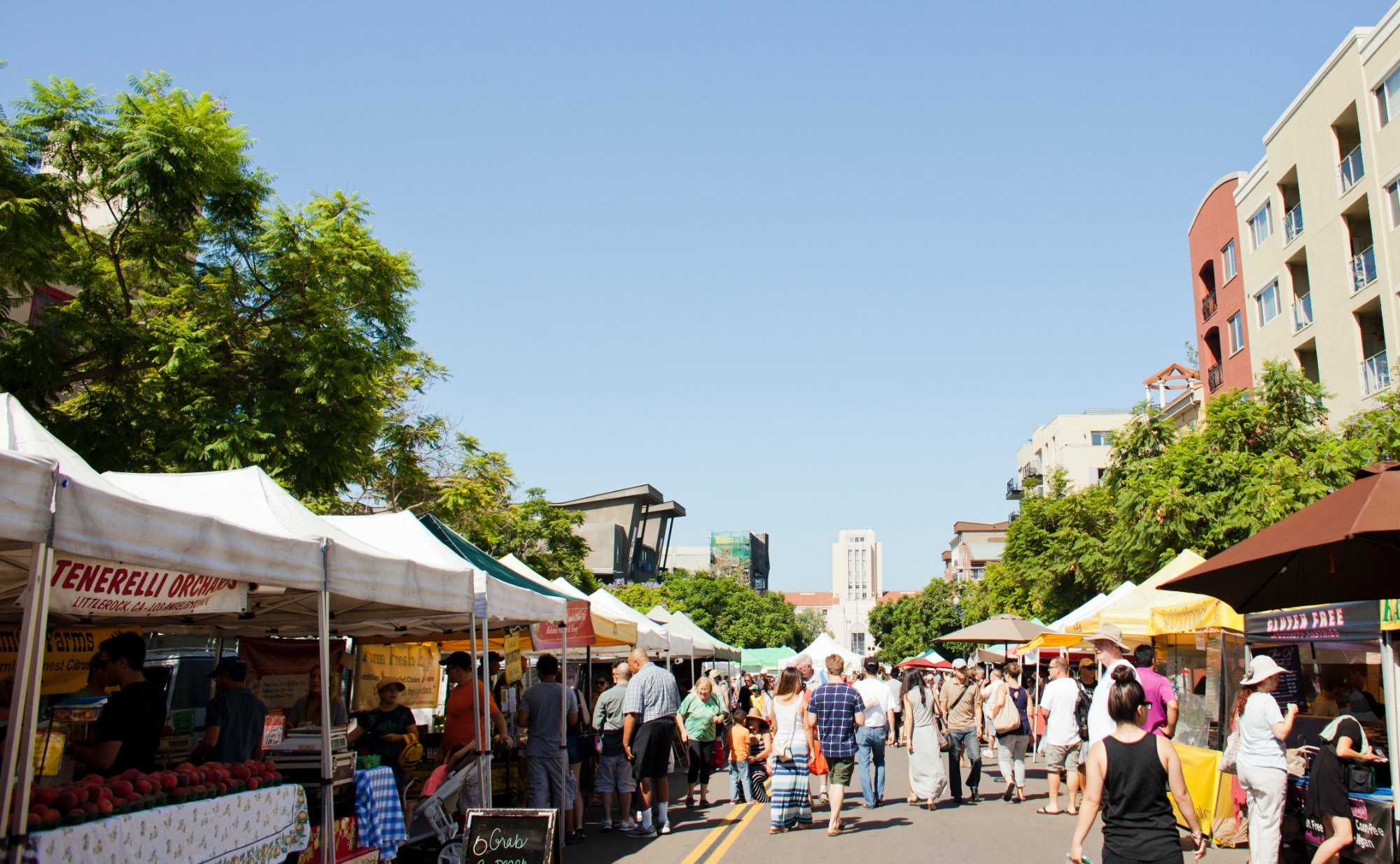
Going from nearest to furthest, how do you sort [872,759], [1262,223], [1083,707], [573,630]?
1. [573,630]
2. [872,759]
3. [1083,707]
4. [1262,223]

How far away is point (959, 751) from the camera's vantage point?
13977 millimetres

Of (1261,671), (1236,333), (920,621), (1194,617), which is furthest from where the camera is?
(920,621)

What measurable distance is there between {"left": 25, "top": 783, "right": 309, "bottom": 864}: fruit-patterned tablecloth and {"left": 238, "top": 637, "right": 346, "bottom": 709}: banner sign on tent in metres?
6.32

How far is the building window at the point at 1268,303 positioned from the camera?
32500 mm

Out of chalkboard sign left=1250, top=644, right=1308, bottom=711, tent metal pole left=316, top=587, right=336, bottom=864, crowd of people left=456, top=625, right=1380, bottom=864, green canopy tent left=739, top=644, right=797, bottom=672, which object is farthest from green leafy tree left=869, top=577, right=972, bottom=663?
tent metal pole left=316, top=587, right=336, bottom=864

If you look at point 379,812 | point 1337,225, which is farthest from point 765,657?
point 379,812

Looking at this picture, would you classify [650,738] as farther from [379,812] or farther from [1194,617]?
[1194,617]

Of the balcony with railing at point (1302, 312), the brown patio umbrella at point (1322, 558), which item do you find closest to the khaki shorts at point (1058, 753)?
the brown patio umbrella at point (1322, 558)

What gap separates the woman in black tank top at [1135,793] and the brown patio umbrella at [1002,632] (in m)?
16.4

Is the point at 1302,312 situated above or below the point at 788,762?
above

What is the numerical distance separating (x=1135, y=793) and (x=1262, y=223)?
3362cm

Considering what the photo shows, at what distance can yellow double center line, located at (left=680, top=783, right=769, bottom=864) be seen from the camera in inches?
382

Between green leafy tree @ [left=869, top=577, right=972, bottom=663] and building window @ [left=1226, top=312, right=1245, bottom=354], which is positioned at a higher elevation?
building window @ [left=1226, top=312, right=1245, bottom=354]

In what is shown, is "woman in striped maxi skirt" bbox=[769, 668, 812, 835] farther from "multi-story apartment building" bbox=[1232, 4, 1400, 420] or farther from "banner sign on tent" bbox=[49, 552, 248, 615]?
"multi-story apartment building" bbox=[1232, 4, 1400, 420]
